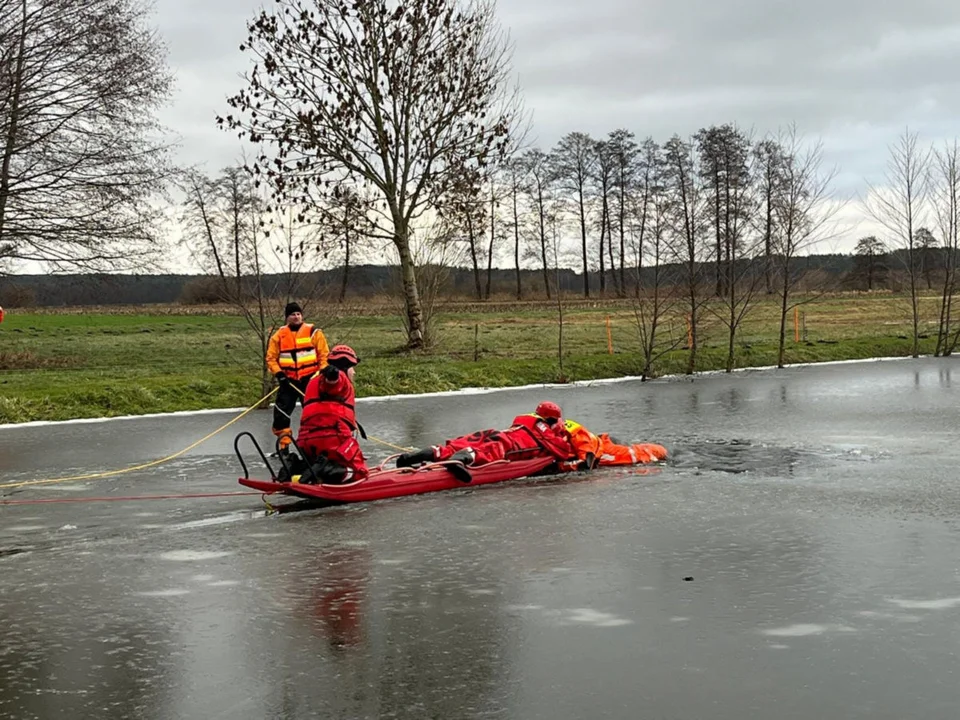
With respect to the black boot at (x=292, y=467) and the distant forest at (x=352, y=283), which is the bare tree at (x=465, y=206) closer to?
the distant forest at (x=352, y=283)

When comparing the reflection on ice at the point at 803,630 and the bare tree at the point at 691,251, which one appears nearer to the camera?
the reflection on ice at the point at 803,630

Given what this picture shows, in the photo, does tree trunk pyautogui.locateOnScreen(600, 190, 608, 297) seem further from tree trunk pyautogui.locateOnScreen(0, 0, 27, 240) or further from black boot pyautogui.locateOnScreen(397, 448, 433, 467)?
black boot pyautogui.locateOnScreen(397, 448, 433, 467)

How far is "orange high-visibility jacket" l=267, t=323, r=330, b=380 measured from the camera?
13.6m

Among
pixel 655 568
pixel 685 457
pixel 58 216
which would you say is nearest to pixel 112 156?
pixel 58 216

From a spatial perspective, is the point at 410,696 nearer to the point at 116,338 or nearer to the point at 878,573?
the point at 878,573

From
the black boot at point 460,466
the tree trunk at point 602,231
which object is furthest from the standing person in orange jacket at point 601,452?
the tree trunk at point 602,231

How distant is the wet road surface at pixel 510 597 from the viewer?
5371mm

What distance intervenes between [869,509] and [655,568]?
3.17 m

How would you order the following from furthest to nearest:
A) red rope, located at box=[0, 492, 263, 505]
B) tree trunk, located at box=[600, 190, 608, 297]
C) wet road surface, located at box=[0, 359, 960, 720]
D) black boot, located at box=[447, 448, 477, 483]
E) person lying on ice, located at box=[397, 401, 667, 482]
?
tree trunk, located at box=[600, 190, 608, 297]
person lying on ice, located at box=[397, 401, 667, 482]
black boot, located at box=[447, 448, 477, 483]
red rope, located at box=[0, 492, 263, 505]
wet road surface, located at box=[0, 359, 960, 720]

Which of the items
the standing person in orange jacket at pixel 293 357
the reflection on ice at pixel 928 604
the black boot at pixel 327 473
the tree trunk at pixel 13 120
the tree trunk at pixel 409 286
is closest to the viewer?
the reflection on ice at pixel 928 604

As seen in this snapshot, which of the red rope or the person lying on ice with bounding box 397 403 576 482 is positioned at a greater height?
the person lying on ice with bounding box 397 403 576 482

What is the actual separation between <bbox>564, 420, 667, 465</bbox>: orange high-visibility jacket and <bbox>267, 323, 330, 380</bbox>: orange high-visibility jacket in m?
3.36

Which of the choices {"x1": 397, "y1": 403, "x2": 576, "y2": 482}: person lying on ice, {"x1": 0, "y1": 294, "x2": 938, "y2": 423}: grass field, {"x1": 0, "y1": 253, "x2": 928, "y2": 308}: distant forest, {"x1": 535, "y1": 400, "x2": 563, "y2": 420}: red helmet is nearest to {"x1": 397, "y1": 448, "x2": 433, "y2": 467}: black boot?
{"x1": 397, "y1": 403, "x2": 576, "y2": 482}: person lying on ice

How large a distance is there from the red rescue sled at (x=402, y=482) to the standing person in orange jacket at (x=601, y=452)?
42cm
